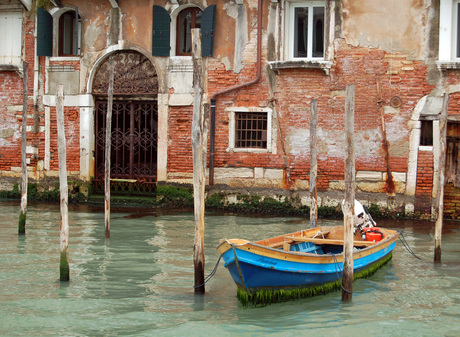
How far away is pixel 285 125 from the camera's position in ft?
44.2

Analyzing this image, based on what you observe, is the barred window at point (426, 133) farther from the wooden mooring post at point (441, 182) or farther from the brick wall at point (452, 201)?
the wooden mooring post at point (441, 182)

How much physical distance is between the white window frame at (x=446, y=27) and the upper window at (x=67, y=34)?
6.96 meters

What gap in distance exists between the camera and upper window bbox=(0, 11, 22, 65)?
14.8 m

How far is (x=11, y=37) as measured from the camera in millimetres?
14859

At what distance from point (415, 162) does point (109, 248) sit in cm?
558

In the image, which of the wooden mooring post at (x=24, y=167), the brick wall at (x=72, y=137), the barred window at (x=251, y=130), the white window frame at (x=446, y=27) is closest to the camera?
the wooden mooring post at (x=24, y=167)

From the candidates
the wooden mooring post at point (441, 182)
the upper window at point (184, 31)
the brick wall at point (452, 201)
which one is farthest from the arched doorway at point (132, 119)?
the wooden mooring post at point (441, 182)

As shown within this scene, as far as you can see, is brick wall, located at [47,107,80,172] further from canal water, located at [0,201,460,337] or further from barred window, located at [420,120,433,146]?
barred window, located at [420,120,433,146]

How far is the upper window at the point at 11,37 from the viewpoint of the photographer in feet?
48.6

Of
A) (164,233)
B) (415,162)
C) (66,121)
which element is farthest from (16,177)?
(415,162)

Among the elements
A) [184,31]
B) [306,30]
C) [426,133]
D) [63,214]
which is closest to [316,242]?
[63,214]

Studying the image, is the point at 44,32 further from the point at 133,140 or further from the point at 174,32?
the point at 133,140

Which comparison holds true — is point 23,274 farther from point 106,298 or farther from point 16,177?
point 16,177

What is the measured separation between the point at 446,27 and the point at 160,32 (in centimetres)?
516
